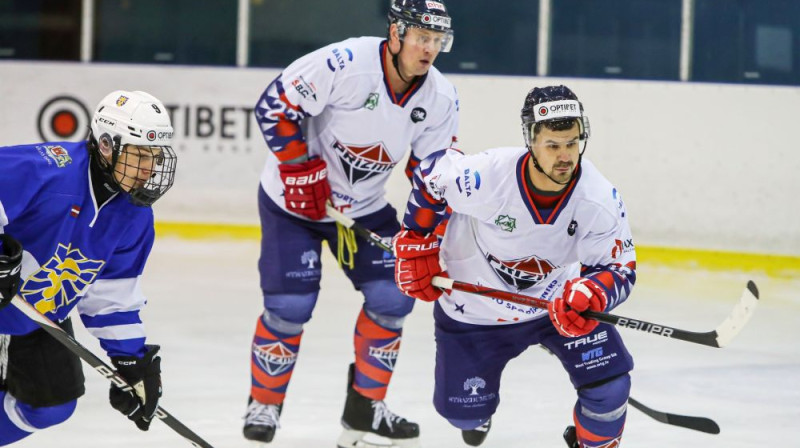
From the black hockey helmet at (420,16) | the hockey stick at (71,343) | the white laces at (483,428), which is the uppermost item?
the black hockey helmet at (420,16)

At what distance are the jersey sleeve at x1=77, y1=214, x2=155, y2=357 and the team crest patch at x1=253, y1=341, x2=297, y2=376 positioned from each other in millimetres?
736

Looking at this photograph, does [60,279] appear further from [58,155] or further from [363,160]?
[363,160]

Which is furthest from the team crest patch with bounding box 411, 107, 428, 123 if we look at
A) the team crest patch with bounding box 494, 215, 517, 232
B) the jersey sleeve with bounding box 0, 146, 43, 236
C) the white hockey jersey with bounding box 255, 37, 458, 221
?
the jersey sleeve with bounding box 0, 146, 43, 236

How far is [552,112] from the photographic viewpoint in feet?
9.52

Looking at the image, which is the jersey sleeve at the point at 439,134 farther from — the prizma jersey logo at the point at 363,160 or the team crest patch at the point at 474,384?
the team crest patch at the point at 474,384

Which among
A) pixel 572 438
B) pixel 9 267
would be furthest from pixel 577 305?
pixel 9 267

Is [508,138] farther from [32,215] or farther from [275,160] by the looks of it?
[32,215]

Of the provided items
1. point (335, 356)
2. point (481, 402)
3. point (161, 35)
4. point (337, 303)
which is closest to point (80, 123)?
point (161, 35)

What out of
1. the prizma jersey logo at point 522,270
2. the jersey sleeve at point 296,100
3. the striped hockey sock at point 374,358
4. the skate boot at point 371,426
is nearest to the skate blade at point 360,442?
the skate boot at point 371,426

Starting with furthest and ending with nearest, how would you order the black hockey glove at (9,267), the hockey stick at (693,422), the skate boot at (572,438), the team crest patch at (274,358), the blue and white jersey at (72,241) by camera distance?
the team crest patch at (274,358)
the hockey stick at (693,422)
the skate boot at (572,438)
the blue and white jersey at (72,241)
the black hockey glove at (9,267)

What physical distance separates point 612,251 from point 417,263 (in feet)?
1.71

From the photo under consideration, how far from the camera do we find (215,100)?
687cm

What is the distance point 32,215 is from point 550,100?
118 cm

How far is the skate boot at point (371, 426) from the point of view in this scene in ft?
12.1
